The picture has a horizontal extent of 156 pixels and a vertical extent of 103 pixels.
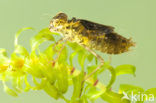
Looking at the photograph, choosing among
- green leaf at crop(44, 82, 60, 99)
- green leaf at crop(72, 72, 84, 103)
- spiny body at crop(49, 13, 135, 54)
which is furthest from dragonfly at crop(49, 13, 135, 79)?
green leaf at crop(44, 82, 60, 99)

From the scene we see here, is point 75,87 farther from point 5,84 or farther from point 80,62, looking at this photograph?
point 5,84

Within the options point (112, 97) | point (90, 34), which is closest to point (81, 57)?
point (90, 34)

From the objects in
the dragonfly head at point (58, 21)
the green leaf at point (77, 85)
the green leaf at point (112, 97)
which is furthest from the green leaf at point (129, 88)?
the dragonfly head at point (58, 21)

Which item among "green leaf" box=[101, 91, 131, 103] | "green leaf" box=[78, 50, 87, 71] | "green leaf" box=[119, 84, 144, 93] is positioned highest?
"green leaf" box=[78, 50, 87, 71]

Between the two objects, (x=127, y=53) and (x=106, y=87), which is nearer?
(x=106, y=87)

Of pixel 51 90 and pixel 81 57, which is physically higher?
pixel 81 57

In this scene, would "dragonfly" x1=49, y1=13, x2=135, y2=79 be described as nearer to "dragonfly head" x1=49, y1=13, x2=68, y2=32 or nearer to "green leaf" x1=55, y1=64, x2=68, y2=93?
"dragonfly head" x1=49, y1=13, x2=68, y2=32

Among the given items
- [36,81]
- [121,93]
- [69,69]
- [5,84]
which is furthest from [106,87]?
[5,84]

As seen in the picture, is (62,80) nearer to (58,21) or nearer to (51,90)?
(51,90)
